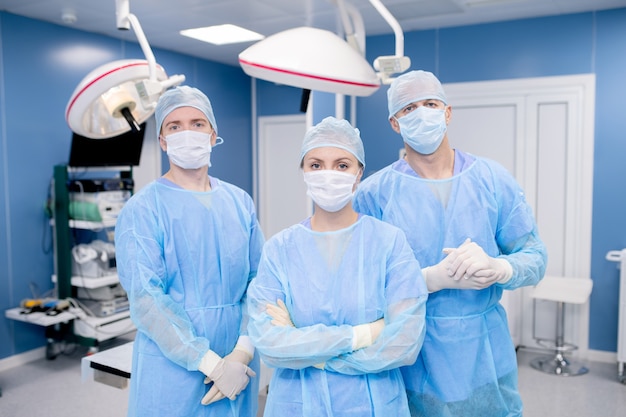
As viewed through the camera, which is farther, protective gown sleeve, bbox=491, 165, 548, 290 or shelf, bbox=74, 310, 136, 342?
shelf, bbox=74, 310, 136, 342

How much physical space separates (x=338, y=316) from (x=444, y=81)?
10.7 ft

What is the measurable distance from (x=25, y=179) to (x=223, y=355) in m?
2.74

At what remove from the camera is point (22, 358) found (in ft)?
12.5

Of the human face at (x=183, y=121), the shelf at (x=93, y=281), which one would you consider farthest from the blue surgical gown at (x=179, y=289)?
the shelf at (x=93, y=281)

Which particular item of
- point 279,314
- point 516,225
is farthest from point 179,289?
point 516,225

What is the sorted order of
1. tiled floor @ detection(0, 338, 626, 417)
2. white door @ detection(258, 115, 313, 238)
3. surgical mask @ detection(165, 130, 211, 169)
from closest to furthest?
surgical mask @ detection(165, 130, 211, 169)
tiled floor @ detection(0, 338, 626, 417)
white door @ detection(258, 115, 313, 238)

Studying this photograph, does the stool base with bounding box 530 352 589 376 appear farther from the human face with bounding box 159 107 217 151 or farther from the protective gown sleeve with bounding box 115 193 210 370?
the human face with bounding box 159 107 217 151

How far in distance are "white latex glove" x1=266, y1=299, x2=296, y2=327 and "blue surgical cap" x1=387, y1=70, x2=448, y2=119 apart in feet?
2.17


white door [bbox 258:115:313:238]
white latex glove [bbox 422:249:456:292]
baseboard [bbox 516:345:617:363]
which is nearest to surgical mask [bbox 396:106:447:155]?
white latex glove [bbox 422:249:456:292]

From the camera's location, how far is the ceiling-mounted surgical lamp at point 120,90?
5.17ft

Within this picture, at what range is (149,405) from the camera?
5.31 feet

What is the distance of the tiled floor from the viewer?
3.12 meters

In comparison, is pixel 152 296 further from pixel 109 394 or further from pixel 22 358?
pixel 22 358

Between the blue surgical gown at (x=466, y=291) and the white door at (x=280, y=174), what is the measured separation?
4095mm
